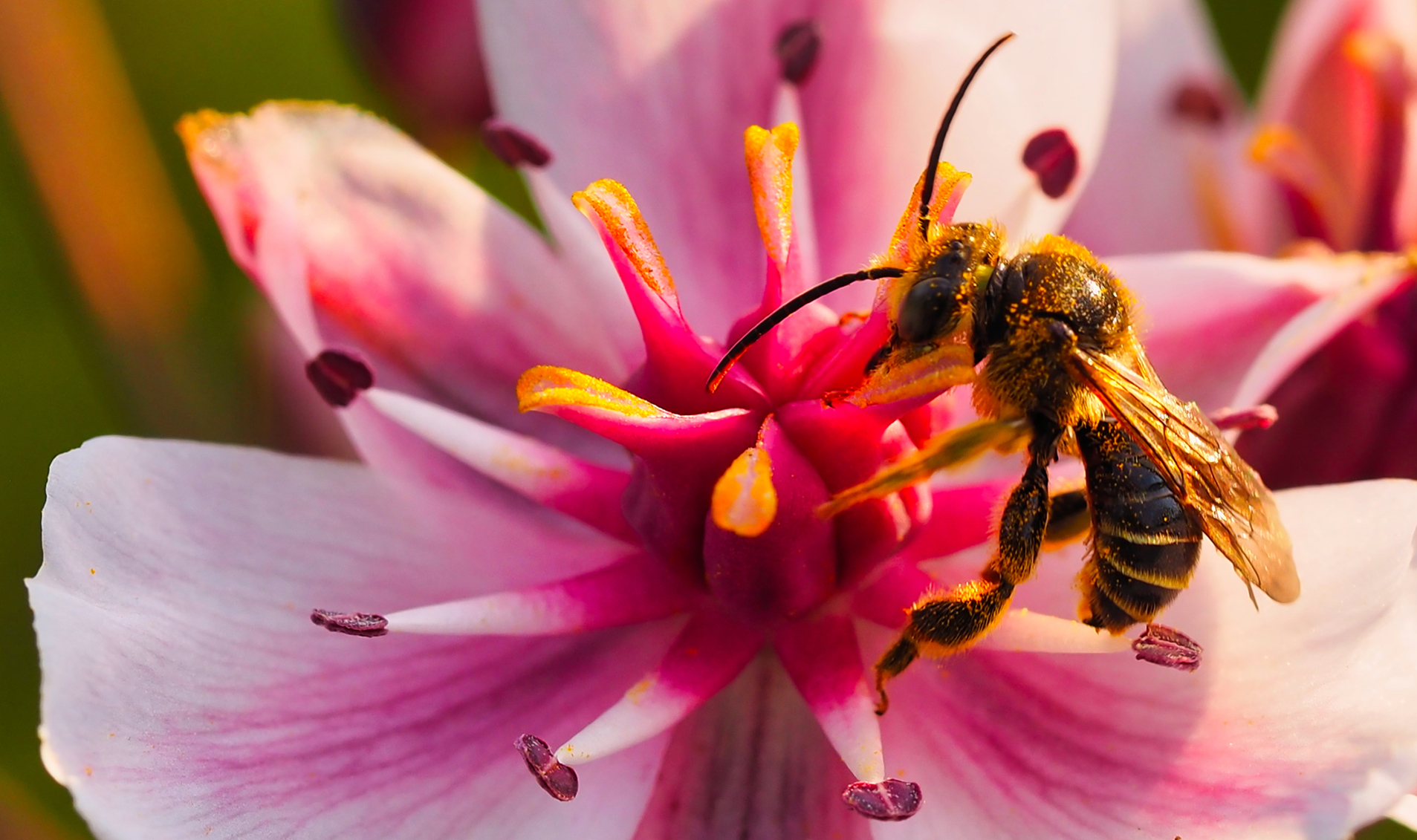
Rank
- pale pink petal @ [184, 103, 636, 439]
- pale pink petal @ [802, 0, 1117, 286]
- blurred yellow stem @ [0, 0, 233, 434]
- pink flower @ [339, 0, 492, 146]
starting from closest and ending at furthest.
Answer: pale pink petal @ [184, 103, 636, 439]
pale pink petal @ [802, 0, 1117, 286]
blurred yellow stem @ [0, 0, 233, 434]
pink flower @ [339, 0, 492, 146]

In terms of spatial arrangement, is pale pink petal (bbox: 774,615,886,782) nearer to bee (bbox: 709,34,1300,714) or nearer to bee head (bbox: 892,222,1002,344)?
bee (bbox: 709,34,1300,714)

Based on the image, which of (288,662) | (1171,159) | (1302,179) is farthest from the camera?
(1171,159)

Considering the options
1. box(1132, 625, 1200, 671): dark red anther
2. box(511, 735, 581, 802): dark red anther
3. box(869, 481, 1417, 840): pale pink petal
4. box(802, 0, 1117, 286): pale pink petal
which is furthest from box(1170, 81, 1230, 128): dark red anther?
box(511, 735, 581, 802): dark red anther

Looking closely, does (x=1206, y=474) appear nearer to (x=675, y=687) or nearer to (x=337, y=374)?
(x=675, y=687)

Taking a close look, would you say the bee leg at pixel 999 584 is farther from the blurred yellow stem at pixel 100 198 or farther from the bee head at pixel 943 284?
the blurred yellow stem at pixel 100 198

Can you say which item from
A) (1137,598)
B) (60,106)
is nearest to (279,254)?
(60,106)

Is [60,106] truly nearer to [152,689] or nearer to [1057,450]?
[152,689]

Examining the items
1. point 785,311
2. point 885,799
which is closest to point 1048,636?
point 885,799

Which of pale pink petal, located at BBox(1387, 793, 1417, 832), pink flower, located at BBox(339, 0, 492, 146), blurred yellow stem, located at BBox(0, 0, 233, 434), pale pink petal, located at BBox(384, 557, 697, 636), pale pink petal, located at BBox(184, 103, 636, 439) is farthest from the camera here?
pink flower, located at BBox(339, 0, 492, 146)
